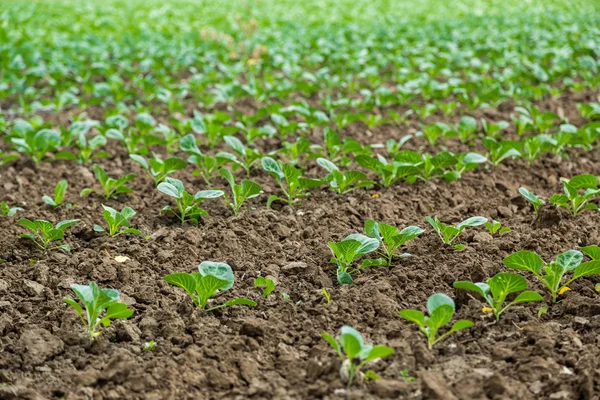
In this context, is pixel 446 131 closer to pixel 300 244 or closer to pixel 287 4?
pixel 300 244

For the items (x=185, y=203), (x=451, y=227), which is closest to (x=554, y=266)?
(x=451, y=227)

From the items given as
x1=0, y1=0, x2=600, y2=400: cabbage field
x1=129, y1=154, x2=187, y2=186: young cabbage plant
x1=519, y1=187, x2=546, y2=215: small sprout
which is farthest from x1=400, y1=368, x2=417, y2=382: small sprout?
x1=129, y1=154, x2=187, y2=186: young cabbage plant

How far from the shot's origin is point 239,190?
3.76m

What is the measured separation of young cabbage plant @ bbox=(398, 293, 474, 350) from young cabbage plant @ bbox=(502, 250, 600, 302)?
45 centimetres

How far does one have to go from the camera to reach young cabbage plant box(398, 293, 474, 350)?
94.0 inches

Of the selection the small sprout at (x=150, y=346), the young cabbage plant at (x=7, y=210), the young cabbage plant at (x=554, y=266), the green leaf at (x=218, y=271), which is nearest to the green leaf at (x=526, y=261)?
the young cabbage plant at (x=554, y=266)

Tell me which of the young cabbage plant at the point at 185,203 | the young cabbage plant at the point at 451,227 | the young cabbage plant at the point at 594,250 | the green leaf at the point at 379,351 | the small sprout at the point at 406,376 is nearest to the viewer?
the green leaf at the point at 379,351

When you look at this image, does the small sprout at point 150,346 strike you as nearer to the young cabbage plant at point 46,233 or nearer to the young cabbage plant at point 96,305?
the young cabbage plant at point 96,305

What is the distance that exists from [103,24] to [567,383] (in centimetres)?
1378

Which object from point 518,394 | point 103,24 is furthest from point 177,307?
point 103,24

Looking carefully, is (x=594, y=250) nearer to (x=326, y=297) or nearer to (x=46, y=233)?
(x=326, y=297)

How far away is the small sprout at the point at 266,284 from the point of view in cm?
285

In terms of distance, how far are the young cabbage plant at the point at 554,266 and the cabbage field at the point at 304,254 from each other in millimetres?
10

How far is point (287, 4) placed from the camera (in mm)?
A: 19703
